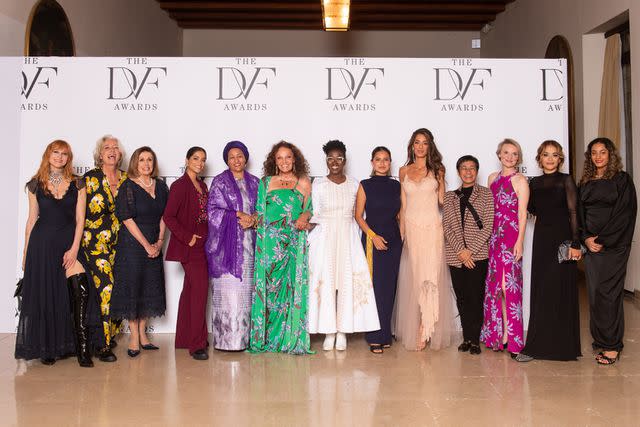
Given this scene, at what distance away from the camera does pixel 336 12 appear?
7219 millimetres

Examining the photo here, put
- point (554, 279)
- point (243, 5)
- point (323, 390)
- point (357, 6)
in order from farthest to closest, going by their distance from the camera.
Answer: point (243, 5)
point (357, 6)
point (554, 279)
point (323, 390)

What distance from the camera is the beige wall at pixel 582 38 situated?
7.29 metres

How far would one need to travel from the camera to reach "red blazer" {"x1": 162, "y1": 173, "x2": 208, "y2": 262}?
193 inches

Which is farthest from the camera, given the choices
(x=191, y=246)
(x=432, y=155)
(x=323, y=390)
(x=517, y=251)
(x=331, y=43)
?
(x=331, y=43)

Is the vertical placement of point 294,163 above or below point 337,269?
above

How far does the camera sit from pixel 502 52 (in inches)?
514

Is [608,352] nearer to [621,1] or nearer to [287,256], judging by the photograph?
[287,256]

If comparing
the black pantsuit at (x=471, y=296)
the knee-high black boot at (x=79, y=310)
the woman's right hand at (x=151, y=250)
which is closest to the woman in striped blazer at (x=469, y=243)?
the black pantsuit at (x=471, y=296)

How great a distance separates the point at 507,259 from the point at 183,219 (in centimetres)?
242

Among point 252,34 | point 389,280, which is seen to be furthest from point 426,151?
point 252,34

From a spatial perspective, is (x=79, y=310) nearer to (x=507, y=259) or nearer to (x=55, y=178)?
(x=55, y=178)

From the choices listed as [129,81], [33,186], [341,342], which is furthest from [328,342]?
[129,81]

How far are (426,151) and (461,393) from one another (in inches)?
78.1

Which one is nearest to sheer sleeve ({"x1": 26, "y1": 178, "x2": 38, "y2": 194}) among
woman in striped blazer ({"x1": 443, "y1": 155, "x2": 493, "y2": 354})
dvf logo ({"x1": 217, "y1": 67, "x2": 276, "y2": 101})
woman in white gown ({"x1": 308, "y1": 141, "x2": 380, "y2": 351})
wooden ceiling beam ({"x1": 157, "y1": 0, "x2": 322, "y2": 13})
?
dvf logo ({"x1": 217, "y1": 67, "x2": 276, "y2": 101})
